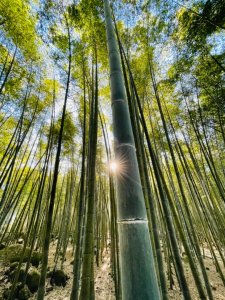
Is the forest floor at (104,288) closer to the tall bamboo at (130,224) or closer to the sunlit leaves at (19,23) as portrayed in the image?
the tall bamboo at (130,224)

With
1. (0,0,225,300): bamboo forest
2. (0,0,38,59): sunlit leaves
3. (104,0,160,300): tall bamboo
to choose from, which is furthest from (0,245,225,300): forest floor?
(0,0,38,59): sunlit leaves

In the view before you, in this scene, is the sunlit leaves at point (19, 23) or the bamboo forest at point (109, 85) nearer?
the bamboo forest at point (109, 85)

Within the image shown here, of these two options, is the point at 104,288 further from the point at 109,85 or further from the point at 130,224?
the point at 109,85

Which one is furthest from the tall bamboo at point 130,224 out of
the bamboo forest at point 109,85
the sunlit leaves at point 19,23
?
the sunlit leaves at point 19,23

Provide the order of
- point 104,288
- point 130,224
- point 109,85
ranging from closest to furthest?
point 130,224 < point 109,85 < point 104,288

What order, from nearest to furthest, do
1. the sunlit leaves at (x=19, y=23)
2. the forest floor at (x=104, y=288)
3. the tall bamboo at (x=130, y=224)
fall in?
1. the tall bamboo at (x=130, y=224)
2. the sunlit leaves at (x=19, y=23)
3. the forest floor at (x=104, y=288)

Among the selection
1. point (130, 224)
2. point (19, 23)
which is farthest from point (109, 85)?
point (130, 224)

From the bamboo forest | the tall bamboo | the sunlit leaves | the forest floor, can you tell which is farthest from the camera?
the forest floor

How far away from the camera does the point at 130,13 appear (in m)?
3.90

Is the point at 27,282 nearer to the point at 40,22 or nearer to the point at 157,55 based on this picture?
the point at 40,22

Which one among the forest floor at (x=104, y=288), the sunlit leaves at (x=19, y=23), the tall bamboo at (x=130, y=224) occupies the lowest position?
the forest floor at (x=104, y=288)

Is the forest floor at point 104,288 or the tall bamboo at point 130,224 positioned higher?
the tall bamboo at point 130,224

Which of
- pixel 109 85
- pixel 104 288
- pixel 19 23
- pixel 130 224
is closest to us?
pixel 130 224

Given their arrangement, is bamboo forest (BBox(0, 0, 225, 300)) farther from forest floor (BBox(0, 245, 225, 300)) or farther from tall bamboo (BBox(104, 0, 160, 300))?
tall bamboo (BBox(104, 0, 160, 300))
